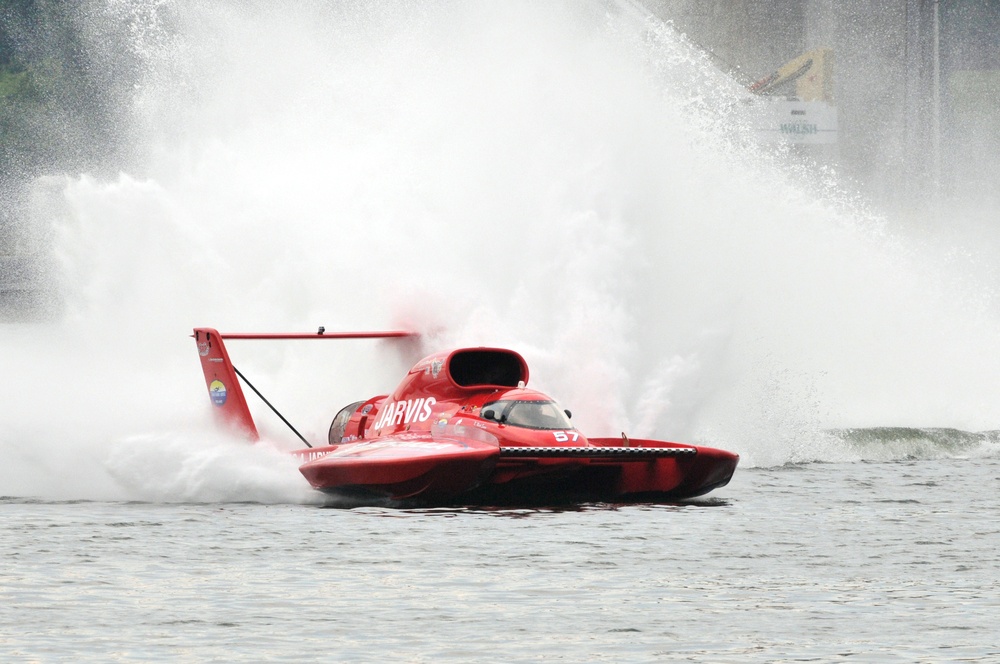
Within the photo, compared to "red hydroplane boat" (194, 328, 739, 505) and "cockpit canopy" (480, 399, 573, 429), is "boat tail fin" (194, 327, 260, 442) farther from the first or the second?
"cockpit canopy" (480, 399, 573, 429)

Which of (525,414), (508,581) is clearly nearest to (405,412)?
(525,414)

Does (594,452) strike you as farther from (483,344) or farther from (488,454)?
(483,344)

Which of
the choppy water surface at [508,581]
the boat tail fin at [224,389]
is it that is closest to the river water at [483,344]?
the choppy water surface at [508,581]

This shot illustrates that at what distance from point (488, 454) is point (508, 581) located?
3417mm

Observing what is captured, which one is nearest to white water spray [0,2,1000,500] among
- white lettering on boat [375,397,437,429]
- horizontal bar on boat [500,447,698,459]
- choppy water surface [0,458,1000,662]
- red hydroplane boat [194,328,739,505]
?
white lettering on boat [375,397,437,429]

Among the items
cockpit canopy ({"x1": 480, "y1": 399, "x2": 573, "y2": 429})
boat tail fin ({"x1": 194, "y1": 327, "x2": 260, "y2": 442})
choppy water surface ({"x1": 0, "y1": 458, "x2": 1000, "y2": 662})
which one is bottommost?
choppy water surface ({"x1": 0, "y1": 458, "x2": 1000, "y2": 662})

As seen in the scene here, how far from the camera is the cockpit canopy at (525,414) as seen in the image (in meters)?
15.3

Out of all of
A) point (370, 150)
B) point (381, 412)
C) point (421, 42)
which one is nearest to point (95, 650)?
point (381, 412)

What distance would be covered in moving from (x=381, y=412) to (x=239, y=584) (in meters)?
5.91

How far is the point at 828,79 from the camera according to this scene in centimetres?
5156

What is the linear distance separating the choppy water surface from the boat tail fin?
2.47m

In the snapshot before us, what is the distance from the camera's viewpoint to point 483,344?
20.1 m

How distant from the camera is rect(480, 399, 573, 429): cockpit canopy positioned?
15.3 metres

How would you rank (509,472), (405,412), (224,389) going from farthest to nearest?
(224,389), (405,412), (509,472)
